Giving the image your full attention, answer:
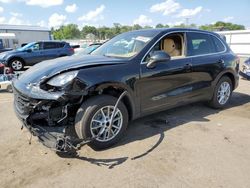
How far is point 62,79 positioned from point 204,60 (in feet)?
9.97

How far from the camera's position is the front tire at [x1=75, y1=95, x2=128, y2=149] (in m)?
3.41

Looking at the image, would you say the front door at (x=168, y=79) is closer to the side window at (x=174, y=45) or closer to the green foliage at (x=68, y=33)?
the side window at (x=174, y=45)

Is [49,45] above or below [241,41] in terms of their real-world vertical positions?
below

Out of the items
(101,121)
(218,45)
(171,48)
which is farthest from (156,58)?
(218,45)

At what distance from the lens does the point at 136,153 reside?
11.8 feet

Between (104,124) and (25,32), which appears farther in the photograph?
(25,32)

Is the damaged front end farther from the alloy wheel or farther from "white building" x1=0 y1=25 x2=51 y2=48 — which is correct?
"white building" x1=0 y1=25 x2=51 y2=48

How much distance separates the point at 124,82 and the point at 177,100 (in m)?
1.39

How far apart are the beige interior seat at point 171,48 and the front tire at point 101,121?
1.75 m

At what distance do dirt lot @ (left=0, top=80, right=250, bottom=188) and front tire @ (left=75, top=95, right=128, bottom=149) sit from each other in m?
0.19

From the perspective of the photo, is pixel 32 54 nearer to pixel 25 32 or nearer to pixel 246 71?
pixel 246 71

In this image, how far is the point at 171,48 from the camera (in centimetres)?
500

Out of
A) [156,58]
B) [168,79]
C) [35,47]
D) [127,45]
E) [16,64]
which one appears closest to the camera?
[156,58]

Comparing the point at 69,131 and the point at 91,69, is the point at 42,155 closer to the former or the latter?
the point at 69,131
